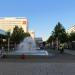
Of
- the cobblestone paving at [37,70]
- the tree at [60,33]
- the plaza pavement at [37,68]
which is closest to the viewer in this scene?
the cobblestone paving at [37,70]

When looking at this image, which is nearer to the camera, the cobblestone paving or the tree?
the cobblestone paving

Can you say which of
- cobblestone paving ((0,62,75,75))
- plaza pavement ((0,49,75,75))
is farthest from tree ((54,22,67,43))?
cobblestone paving ((0,62,75,75))

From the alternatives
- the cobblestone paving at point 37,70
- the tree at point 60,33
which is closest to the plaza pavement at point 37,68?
the cobblestone paving at point 37,70

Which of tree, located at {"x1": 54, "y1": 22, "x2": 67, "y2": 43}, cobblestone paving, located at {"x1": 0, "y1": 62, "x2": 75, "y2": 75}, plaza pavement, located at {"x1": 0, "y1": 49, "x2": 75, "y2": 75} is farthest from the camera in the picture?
tree, located at {"x1": 54, "y1": 22, "x2": 67, "y2": 43}

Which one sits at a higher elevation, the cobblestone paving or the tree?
the tree

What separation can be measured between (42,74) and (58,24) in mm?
112279

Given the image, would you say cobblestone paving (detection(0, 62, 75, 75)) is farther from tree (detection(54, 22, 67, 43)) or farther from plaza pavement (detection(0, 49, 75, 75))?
tree (detection(54, 22, 67, 43))

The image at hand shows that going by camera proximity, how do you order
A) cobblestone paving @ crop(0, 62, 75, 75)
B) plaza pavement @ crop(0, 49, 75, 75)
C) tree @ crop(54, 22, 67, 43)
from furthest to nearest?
tree @ crop(54, 22, 67, 43), plaza pavement @ crop(0, 49, 75, 75), cobblestone paving @ crop(0, 62, 75, 75)

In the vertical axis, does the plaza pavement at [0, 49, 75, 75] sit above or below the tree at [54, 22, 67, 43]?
below

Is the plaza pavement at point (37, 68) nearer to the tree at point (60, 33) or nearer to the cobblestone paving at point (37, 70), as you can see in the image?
the cobblestone paving at point (37, 70)

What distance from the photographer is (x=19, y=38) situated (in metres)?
115

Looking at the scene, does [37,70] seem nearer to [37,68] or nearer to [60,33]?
[37,68]

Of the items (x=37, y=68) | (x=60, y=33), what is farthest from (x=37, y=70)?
(x=60, y=33)

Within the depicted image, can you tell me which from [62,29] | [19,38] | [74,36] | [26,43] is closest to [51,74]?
[26,43]
